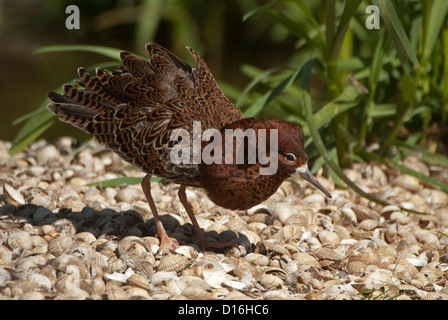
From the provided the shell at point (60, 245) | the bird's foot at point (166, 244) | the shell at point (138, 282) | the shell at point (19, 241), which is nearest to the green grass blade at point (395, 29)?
the bird's foot at point (166, 244)

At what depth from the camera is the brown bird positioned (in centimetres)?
342

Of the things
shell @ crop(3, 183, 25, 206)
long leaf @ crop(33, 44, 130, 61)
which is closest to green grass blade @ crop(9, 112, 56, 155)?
long leaf @ crop(33, 44, 130, 61)

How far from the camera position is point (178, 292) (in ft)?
10.6

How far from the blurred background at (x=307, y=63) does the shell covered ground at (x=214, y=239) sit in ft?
1.10

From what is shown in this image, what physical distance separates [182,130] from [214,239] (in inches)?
32.0

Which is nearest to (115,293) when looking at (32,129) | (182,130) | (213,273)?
(213,273)

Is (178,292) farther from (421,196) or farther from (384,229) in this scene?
(421,196)

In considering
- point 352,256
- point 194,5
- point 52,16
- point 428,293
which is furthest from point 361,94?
point 52,16

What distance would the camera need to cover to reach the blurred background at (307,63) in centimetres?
462

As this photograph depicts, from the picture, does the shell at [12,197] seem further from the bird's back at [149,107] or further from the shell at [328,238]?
the shell at [328,238]

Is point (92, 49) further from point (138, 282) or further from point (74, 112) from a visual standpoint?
point (138, 282)

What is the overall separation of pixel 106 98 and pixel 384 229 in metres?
2.02

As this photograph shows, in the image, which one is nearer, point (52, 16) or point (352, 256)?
point (352, 256)

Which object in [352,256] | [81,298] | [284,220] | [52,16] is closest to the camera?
[81,298]
